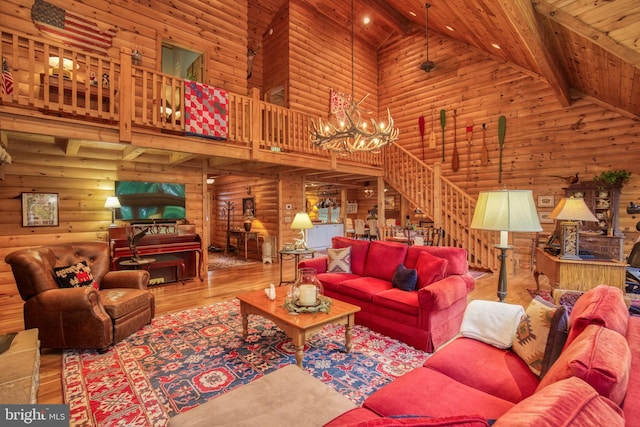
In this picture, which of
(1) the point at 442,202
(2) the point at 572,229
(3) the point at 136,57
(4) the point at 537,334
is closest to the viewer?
(4) the point at 537,334

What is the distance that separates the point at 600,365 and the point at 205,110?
5101 millimetres

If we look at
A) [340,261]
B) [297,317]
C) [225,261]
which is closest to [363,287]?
[340,261]

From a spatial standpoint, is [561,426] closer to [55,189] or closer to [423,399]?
[423,399]

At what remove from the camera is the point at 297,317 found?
251cm

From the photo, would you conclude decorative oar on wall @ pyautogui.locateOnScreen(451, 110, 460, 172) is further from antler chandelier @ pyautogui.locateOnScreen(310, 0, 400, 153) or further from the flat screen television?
the flat screen television

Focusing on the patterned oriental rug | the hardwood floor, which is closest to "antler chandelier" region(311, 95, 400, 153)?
the patterned oriental rug

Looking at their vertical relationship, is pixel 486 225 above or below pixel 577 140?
below

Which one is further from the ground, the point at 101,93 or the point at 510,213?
the point at 101,93

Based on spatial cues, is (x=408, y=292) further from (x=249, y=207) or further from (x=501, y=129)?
(x=249, y=207)

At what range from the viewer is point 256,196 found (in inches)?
333

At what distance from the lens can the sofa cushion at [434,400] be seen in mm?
1309

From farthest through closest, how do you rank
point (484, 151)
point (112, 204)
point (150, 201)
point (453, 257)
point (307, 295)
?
point (484, 151), point (150, 201), point (112, 204), point (453, 257), point (307, 295)

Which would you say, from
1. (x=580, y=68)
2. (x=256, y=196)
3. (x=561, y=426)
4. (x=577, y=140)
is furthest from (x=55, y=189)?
(x=577, y=140)

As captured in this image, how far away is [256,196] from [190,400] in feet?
21.8
